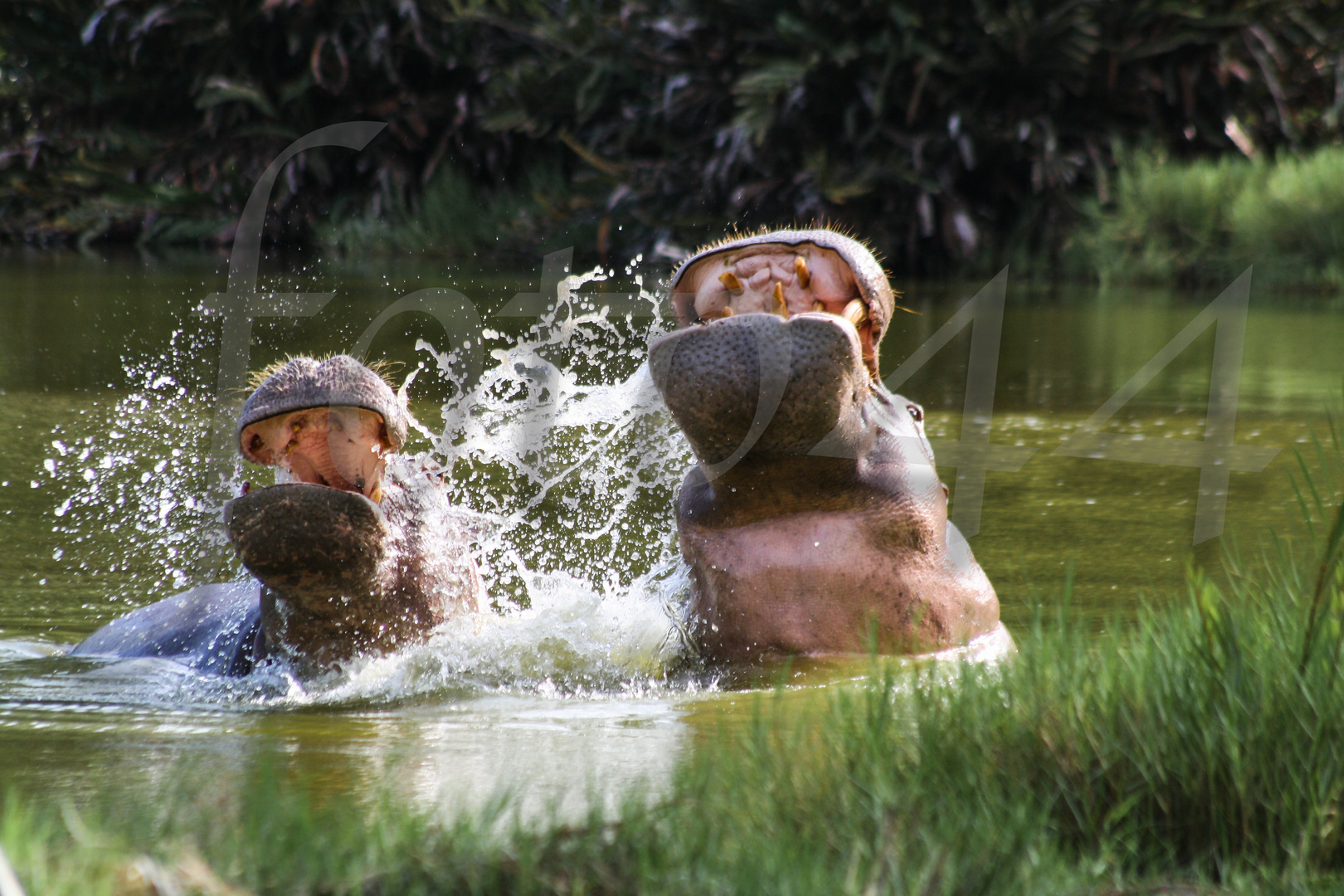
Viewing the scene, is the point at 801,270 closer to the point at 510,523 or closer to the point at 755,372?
the point at 755,372

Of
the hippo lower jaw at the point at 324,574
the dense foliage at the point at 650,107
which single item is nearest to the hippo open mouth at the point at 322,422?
the hippo lower jaw at the point at 324,574

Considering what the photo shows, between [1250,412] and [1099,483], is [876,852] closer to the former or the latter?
[1099,483]

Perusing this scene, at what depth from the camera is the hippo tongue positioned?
2.25m

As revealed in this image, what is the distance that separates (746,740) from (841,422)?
773 mm

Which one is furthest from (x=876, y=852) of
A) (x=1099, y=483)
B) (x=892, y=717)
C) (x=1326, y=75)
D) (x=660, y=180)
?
(x=1326, y=75)

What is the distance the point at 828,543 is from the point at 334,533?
83 centimetres

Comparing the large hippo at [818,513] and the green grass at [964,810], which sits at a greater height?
the large hippo at [818,513]

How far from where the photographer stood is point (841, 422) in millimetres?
2414

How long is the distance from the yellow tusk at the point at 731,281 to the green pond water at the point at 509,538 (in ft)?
2.10

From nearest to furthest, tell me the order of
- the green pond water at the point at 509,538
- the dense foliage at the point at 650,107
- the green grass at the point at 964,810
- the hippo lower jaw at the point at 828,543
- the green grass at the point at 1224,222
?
the green grass at the point at 964,810 → the green pond water at the point at 509,538 → the hippo lower jaw at the point at 828,543 → the green grass at the point at 1224,222 → the dense foliage at the point at 650,107

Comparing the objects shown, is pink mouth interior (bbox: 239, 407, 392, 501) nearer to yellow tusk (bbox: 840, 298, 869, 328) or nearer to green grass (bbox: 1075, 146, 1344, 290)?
yellow tusk (bbox: 840, 298, 869, 328)

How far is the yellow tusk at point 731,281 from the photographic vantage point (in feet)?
8.19

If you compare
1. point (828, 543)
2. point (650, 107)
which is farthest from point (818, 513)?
point (650, 107)

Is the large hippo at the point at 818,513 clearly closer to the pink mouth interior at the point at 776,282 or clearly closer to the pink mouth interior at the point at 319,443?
the pink mouth interior at the point at 776,282
